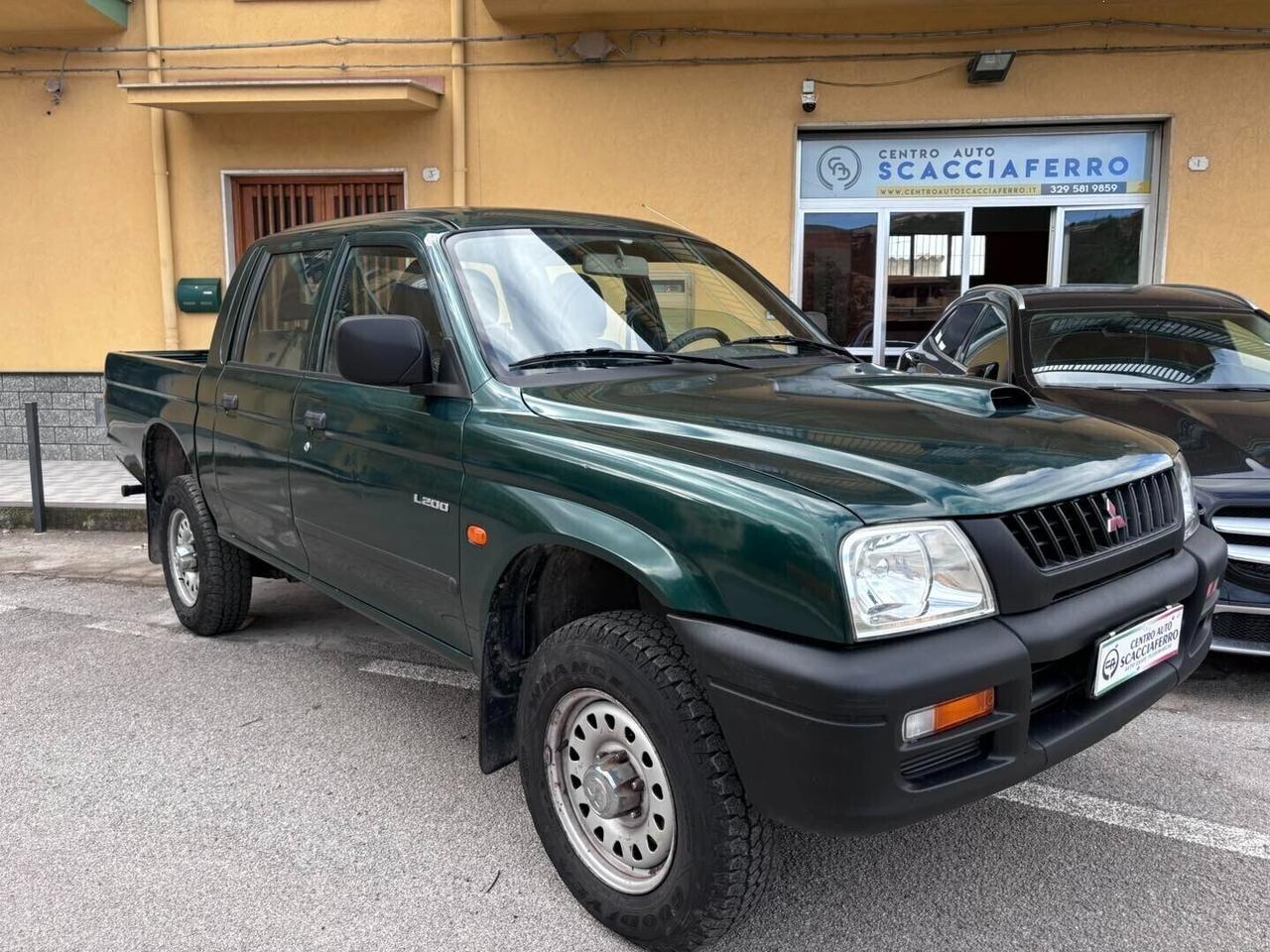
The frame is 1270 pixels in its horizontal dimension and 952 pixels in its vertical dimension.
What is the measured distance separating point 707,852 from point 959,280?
28.1 feet

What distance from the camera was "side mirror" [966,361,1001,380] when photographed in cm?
546

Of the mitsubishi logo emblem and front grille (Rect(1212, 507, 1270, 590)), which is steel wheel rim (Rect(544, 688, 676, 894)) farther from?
front grille (Rect(1212, 507, 1270, 590))

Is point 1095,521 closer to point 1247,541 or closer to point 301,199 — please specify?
point 1247,541

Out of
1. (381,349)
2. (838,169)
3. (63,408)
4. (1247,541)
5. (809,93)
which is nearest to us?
(381,349)

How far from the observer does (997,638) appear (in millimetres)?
2094

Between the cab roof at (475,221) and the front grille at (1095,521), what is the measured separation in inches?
79.6

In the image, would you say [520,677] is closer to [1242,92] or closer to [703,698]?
[703,698]

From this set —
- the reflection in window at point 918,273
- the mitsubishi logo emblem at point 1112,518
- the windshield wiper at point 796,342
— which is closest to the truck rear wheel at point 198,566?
the windshield wiper at point 796,342

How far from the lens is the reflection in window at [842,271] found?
9680 millimetres

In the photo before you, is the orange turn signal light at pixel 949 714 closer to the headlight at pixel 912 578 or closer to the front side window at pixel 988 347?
the headlight at pixel 912 578

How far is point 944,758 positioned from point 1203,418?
311cm

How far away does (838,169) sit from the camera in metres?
→ 9.55

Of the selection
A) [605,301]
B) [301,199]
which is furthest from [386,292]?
[301,199]

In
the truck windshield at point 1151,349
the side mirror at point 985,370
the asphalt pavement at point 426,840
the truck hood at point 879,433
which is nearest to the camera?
the truck hood at point 879,433
